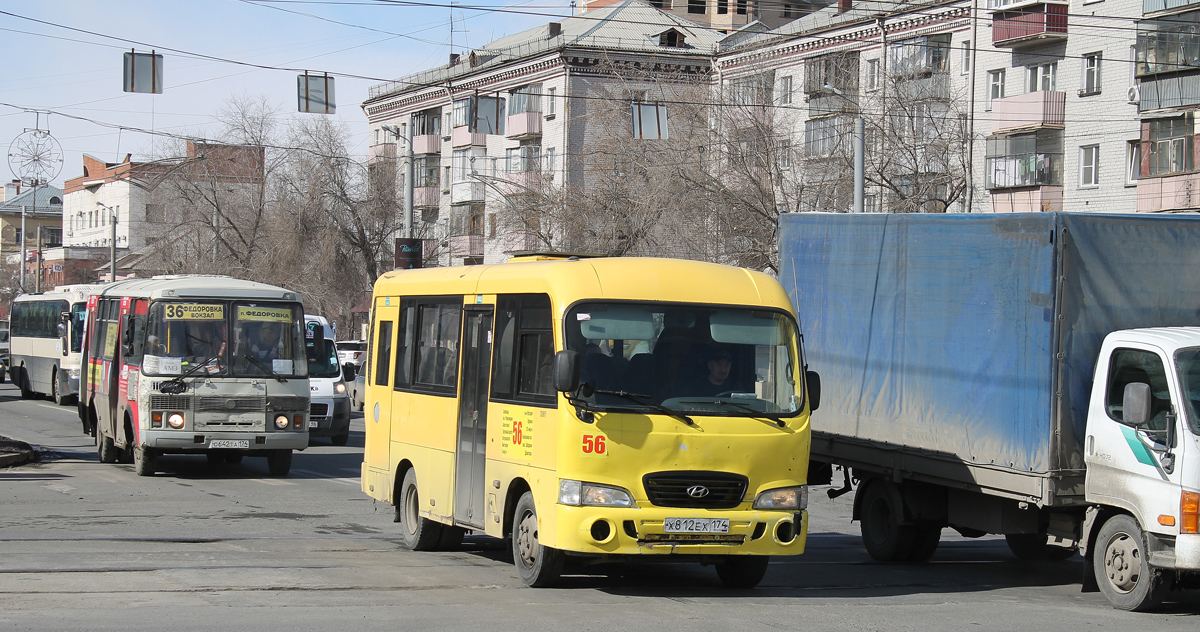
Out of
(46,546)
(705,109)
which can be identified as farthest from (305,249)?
(46,546)

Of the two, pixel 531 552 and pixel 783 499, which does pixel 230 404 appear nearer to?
pixel 531 552

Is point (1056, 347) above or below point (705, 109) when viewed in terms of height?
below

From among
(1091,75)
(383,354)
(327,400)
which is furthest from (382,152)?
(383,354)

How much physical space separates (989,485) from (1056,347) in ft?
4.18

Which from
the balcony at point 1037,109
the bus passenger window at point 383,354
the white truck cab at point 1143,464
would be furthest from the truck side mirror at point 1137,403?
the balcony at point 1037,109

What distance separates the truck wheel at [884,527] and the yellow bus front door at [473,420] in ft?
12.7

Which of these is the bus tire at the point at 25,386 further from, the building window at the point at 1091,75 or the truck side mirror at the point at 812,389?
the truck side mirror at the point at 812,389

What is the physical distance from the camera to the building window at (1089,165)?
40.8 metres

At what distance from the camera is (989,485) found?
10930 mm

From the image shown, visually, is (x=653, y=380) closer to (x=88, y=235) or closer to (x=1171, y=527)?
(x=1171, y=527)

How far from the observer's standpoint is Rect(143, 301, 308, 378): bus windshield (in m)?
18.7

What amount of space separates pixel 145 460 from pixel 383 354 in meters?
6.91

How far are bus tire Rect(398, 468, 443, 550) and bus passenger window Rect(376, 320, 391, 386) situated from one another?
1.11 metres

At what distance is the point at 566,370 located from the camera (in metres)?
9.49
